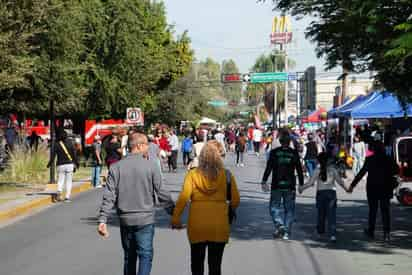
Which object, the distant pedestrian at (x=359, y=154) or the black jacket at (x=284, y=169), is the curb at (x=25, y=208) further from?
the distant pedestrian at (x=359, y=154)

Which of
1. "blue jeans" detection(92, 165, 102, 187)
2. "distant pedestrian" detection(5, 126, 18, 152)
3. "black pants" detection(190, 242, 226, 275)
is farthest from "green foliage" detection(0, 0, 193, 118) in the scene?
"black pants" detection(190, 242, 226, 275)

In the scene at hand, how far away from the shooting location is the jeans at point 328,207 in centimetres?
1329

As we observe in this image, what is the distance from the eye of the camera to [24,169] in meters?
26.4

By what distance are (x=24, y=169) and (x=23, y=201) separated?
6.97 m

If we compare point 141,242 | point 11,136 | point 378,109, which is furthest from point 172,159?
point 141,242

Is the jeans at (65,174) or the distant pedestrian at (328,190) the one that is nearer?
the distant pedestrian at (328,190)

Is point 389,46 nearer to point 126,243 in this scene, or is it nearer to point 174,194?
point 126,243

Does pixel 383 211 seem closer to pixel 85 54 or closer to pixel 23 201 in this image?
pixel 23 201

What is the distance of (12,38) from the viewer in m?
17.9

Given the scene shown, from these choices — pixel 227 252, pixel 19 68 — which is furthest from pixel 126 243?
pixel 19 68

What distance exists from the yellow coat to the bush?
18.6 meters

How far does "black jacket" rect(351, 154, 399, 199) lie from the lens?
13.2 metres

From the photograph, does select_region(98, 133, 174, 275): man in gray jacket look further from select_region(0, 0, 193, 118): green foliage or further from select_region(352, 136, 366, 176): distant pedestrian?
select_region(352, 136, 366, 176): distant pedestrian

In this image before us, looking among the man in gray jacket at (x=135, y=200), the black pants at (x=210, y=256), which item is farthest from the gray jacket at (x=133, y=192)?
the black pants at (x=210, y=256)
